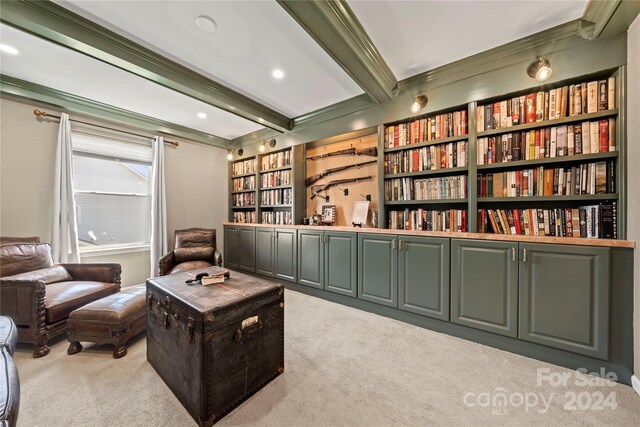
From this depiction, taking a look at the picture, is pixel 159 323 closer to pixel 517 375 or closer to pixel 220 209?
pixel 517 375

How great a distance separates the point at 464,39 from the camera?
1889mm

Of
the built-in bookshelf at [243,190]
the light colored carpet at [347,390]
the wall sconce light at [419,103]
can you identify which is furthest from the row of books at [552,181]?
the built-in bookshelf at [243,190]

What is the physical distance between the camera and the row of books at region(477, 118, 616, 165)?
1716 millimetres

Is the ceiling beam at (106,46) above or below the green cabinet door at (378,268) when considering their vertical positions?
above

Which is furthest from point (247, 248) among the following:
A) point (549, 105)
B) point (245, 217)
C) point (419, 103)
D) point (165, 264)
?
point (549, 105)

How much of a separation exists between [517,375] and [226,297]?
2.11m

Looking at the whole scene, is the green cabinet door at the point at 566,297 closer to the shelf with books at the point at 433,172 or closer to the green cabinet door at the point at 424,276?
the green cabinet door at the point at 424,276

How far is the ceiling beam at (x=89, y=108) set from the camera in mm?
2516

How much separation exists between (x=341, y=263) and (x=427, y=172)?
4.77ft

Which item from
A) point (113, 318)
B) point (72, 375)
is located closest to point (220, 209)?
point (113, 318)

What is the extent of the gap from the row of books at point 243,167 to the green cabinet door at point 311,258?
5.89 feet

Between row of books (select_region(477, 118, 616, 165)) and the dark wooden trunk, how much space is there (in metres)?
2.22

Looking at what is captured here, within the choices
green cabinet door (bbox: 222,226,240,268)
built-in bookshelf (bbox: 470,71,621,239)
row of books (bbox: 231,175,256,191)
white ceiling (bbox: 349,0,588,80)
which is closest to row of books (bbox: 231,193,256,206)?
row of books (bbox: 231,175,256,191)

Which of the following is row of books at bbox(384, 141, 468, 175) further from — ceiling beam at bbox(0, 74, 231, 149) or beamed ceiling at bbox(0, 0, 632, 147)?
ceiling beam at bbox(0, 74, 231, 149)
